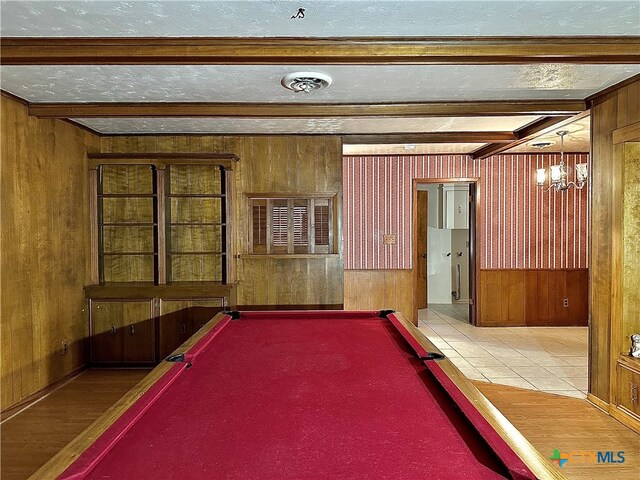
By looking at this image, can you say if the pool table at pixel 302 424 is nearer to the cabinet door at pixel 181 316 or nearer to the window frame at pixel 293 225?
the cabinet door at pixel 181 316

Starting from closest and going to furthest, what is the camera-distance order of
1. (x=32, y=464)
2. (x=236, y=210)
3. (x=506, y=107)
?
1. (x=32, y=464)
2. (x=506, y=107)
3. (x=236, y=210)

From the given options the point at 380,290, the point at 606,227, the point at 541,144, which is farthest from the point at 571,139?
the point at 380,290

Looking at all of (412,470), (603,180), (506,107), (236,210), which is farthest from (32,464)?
(603,180)

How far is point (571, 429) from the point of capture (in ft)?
10.2

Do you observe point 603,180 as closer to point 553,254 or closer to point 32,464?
point 553,254

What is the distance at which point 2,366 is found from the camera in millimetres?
3357

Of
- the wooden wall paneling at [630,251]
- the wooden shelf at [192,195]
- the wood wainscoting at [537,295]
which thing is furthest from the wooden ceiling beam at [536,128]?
the wooden shelf at [192,195]

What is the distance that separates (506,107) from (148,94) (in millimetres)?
2819

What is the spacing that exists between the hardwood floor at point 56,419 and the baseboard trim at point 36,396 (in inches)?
1.3

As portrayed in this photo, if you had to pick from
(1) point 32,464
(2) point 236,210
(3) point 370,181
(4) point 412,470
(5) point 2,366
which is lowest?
(1) point 32,464

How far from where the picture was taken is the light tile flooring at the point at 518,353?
13.6 ft

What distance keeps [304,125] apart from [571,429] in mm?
3366

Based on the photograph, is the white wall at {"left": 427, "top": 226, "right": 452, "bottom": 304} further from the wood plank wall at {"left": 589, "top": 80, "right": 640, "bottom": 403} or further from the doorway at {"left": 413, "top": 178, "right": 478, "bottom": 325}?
the wood plank wall at {"left": 589, "top": 80, "right": 640, "bottom": 403}

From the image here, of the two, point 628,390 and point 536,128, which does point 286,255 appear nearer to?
point 536,128
